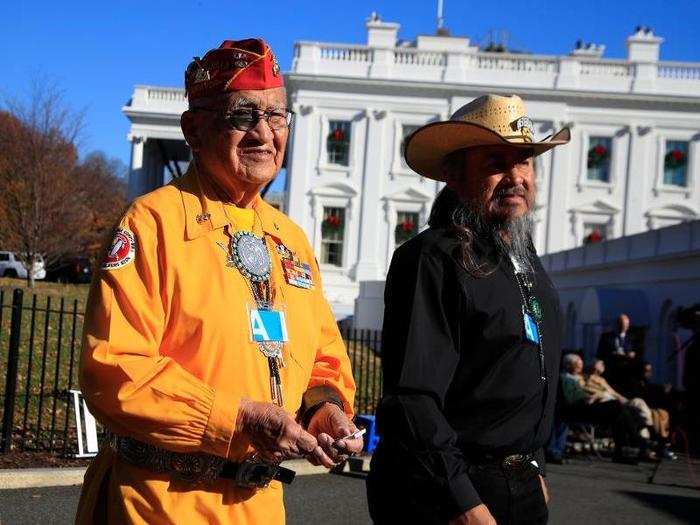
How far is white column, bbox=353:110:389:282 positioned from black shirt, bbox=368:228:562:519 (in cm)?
4161

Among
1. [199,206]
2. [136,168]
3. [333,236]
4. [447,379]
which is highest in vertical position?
[136,168]

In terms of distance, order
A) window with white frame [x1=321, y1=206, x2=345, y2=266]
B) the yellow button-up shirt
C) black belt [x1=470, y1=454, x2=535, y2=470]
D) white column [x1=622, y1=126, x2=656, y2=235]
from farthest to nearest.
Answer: window with white frame [x1=321, y1=206, x2=345, y2=266] → white column [x1=622, y1=126, x2=656, y2=235] → black belt [x1=470, y1=454, x2=535, y2=470] → the yellow button-up shirt

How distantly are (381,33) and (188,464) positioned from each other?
45.8 meters

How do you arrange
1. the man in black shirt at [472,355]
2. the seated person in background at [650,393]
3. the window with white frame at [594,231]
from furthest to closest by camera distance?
A: the window with white frame at [594,231] → the seated person in background at [650,393] → the man in black shirt at [472,355]

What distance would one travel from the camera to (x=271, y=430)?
84.7 inches

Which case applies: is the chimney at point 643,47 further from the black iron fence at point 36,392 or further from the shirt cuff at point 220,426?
the shirt cuff at point 220,426

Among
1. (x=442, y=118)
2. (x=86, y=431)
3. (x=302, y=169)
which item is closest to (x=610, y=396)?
(x=86, y=431)

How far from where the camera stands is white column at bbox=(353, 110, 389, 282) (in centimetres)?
4472

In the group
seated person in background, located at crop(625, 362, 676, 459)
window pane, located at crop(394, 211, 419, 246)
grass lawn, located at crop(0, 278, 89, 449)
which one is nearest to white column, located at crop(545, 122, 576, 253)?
window pane, located at crop(394, 211, 419, 246)

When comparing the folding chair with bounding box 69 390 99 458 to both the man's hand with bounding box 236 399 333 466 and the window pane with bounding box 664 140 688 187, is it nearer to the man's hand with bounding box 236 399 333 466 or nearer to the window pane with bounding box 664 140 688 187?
the man's hand with bounding box 236 399 333 466

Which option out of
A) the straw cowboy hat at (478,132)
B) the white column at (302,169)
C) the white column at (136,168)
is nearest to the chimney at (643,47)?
the white column at (302,169)

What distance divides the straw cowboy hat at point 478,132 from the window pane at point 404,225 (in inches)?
1639

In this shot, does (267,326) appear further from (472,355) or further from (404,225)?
(404,225)

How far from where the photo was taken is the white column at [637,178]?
4422 centimetres
